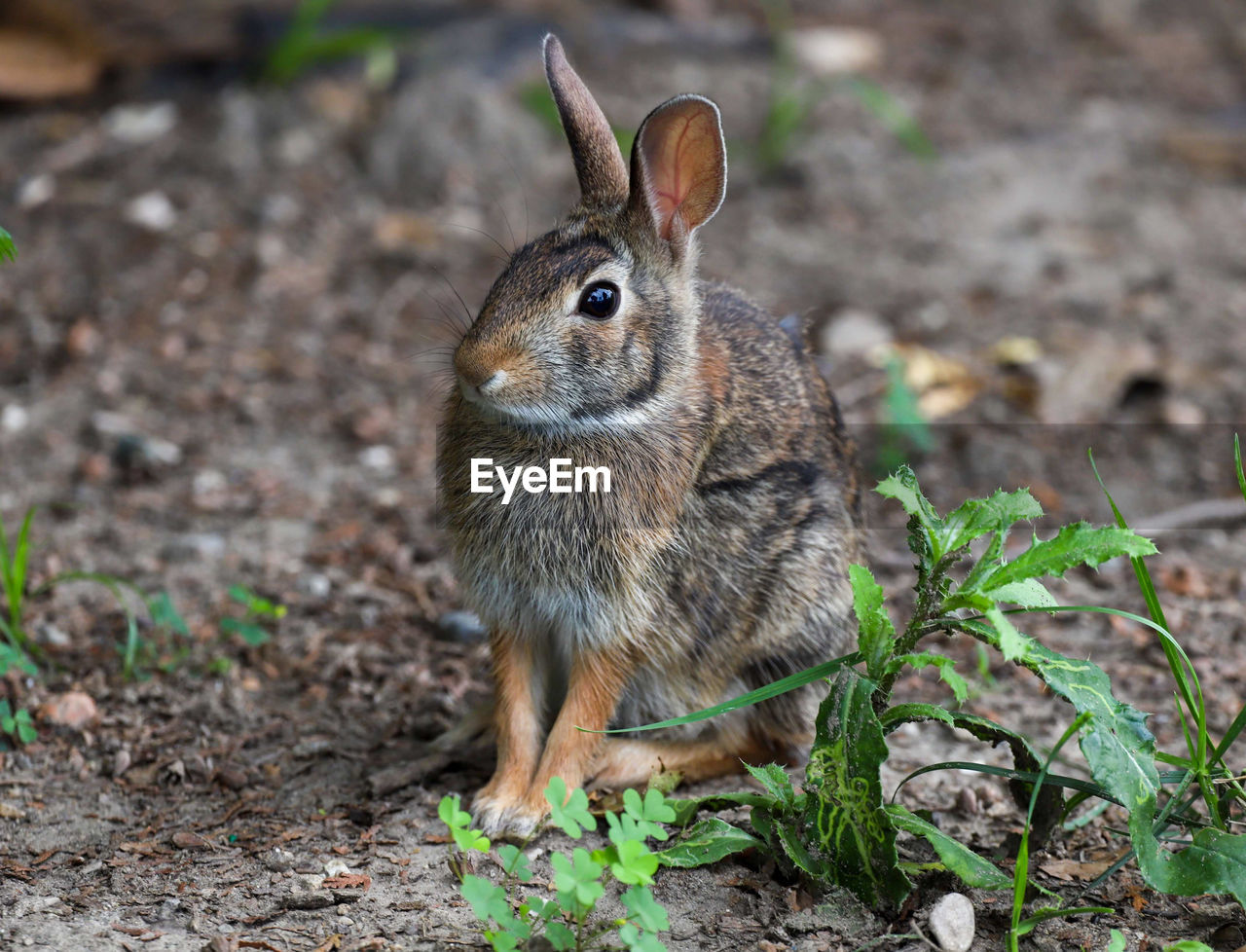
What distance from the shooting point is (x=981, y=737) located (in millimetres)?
3422

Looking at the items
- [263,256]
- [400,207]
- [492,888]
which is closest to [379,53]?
[400,207]

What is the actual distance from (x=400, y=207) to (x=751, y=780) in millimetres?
5495

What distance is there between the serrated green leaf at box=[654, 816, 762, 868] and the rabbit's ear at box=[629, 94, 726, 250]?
173cm

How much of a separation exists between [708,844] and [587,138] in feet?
6.89

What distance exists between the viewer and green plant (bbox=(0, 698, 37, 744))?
4.12 metres

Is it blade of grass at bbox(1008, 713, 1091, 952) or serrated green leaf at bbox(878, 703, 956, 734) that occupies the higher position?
serrated green leaf at bbox(878, 703, 956, 734)

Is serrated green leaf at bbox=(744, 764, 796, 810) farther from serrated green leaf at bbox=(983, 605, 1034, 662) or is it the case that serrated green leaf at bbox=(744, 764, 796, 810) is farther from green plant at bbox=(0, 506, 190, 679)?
green plant at bbox=(0, 506, 190, 679)

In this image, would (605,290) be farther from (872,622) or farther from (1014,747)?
(1014,747)

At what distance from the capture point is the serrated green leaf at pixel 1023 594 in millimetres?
3066

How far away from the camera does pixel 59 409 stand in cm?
673

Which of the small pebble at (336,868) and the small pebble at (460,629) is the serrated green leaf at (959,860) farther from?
the small pebble at (460,629)

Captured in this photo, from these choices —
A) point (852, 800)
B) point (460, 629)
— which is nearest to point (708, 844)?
point (852, 800)

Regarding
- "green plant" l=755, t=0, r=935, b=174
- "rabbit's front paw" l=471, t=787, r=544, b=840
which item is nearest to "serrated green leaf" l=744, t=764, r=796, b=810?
"rabbit's front paw" l=471, t=787, r=544, b=840

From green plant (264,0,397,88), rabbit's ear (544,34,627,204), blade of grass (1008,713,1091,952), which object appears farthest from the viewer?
green plant (264,0,397,88)
